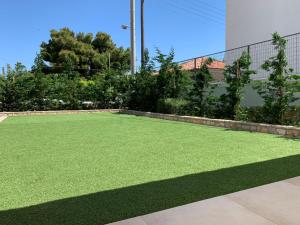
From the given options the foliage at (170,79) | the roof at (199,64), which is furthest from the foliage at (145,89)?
the roof at (199,64)

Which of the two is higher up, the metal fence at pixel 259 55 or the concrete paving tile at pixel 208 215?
the metal fence at pixel 259 55

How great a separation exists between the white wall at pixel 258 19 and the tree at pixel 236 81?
468cm

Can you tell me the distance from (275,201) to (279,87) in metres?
5.62

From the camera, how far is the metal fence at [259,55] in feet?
30.2

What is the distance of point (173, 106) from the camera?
12289mm

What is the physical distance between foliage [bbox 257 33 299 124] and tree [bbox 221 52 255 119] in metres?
1.14

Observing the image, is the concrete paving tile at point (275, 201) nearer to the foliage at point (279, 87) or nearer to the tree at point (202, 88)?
the foliage at point (279, 87)

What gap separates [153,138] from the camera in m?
7.22

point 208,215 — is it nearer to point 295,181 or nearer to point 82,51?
point 295,181

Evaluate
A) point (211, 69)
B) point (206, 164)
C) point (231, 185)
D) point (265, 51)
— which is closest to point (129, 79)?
point (211, 69)

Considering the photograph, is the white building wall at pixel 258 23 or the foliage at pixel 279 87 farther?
the white building wall at pixel 258 23

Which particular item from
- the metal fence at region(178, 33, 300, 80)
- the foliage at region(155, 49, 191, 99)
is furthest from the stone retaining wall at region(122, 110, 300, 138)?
the metal fence at region(178, 33, 300, 80)

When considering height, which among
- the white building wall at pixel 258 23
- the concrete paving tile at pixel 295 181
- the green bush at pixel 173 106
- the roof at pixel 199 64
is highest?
the white building wall at pixel 258 23

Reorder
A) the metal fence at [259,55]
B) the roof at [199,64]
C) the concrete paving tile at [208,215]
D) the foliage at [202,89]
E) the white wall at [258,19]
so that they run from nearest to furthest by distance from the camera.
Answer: the concrete paving tile at [208,215]
the metal fence at [259,55]
the foliage at [202,89]
the roof at [199,64]
the white wall at [258,19]
